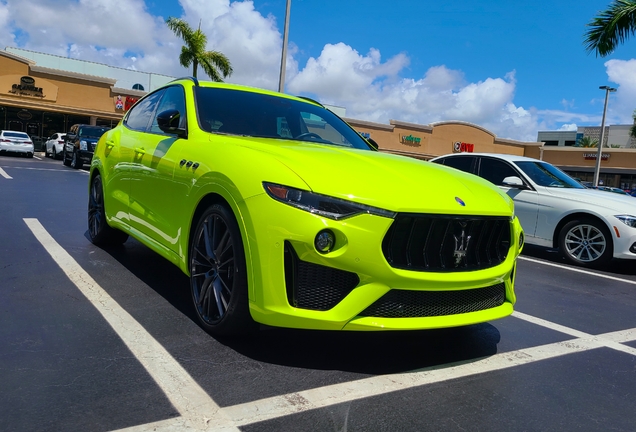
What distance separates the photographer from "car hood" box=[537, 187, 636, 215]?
7488 millimetres

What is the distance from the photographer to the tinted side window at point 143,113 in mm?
5152

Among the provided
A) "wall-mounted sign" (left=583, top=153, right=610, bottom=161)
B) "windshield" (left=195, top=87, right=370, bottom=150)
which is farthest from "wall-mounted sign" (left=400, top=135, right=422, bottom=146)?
"windshield" (left=195, top=87, right=370, bottom=150)

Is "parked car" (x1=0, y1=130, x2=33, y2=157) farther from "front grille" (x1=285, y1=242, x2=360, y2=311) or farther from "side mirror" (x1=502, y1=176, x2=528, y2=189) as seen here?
"front grille" (x1=285, y1=242, x2=360, y2=311)

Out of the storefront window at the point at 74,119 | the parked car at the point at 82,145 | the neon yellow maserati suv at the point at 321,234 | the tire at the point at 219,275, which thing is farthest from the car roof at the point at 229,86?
the storefront window at the point at 74,119

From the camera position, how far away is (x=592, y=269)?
7566 mm

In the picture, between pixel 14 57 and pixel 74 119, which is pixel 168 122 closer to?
pixel 14 57

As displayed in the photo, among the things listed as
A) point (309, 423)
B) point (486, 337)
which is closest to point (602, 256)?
point (486, 337)

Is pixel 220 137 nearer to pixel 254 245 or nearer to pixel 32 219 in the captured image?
pixel 254 245

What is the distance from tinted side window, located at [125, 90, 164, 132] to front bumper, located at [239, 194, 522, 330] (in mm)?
2511

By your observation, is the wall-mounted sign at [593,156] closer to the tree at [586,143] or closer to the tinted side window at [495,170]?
the tree at [586,143]

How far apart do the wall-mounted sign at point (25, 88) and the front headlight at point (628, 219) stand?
116ft

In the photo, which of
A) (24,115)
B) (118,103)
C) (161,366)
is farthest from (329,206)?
(24,115)

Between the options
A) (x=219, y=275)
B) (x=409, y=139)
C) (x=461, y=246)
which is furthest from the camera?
(x=409, y=139)

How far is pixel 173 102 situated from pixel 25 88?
34.5 m
